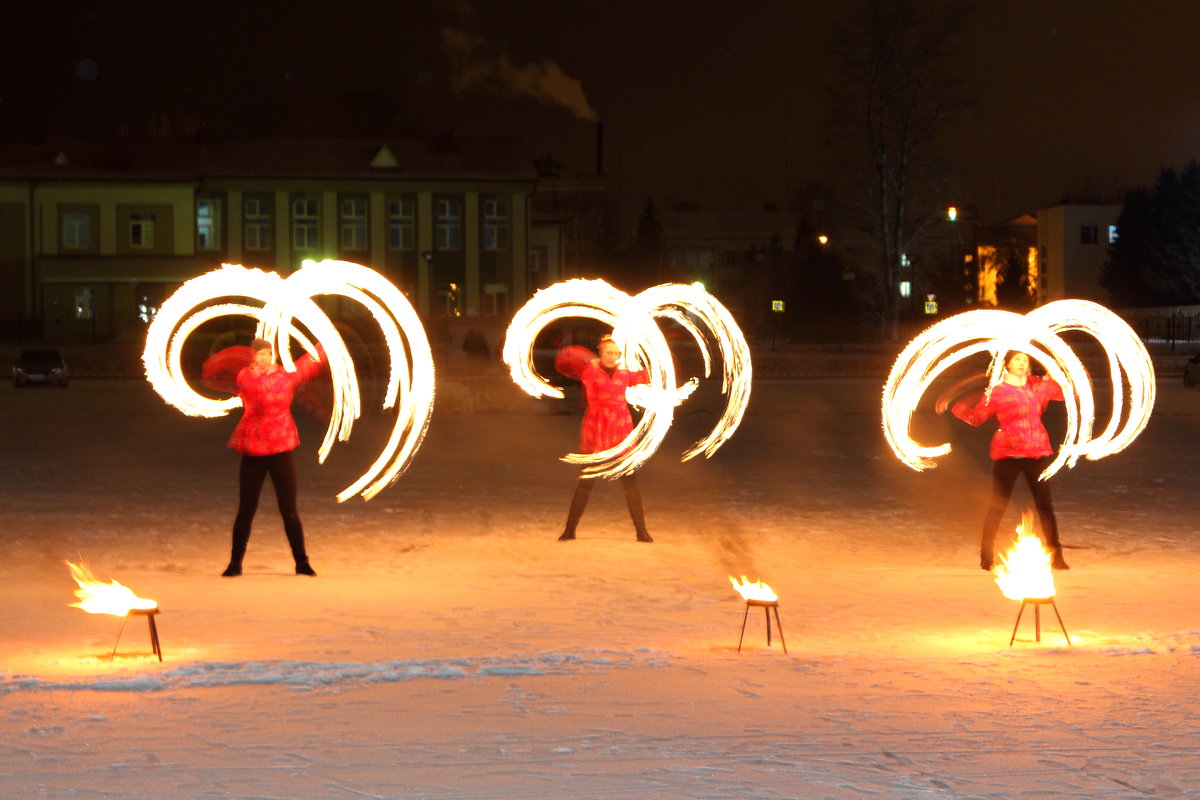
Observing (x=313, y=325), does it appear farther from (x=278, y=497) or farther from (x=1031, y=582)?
(x=1031, y=582)

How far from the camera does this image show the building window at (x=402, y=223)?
215 ft

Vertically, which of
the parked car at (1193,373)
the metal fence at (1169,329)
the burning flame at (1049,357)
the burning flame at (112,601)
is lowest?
the burning flame at (112,601)

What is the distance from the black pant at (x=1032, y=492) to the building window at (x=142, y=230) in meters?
56.0

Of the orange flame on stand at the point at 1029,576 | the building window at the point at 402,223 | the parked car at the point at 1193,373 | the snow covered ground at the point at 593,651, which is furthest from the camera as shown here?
the building window at the point at 402,223

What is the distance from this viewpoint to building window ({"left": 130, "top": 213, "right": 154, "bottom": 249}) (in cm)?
6456

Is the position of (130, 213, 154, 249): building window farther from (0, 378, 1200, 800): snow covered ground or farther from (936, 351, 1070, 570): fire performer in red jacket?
(936, 351, 1070, 570): fire performer in red jacket

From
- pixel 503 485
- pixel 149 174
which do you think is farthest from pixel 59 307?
pixel 503 485

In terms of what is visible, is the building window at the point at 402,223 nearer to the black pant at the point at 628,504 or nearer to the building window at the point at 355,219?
the building window at the point at 355,219

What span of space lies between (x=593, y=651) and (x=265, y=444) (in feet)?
12.7

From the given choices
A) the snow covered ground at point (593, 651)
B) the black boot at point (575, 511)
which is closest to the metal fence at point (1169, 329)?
the snow covered ground at point (593, 651)

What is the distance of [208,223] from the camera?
6538cm

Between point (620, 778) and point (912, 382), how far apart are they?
28.5 ft

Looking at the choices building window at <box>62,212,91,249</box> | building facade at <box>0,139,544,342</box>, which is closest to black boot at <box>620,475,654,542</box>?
building facade at <box>0,139,544,342</box>

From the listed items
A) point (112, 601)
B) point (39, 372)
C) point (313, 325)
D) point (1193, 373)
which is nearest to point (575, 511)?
point (313, 325)
